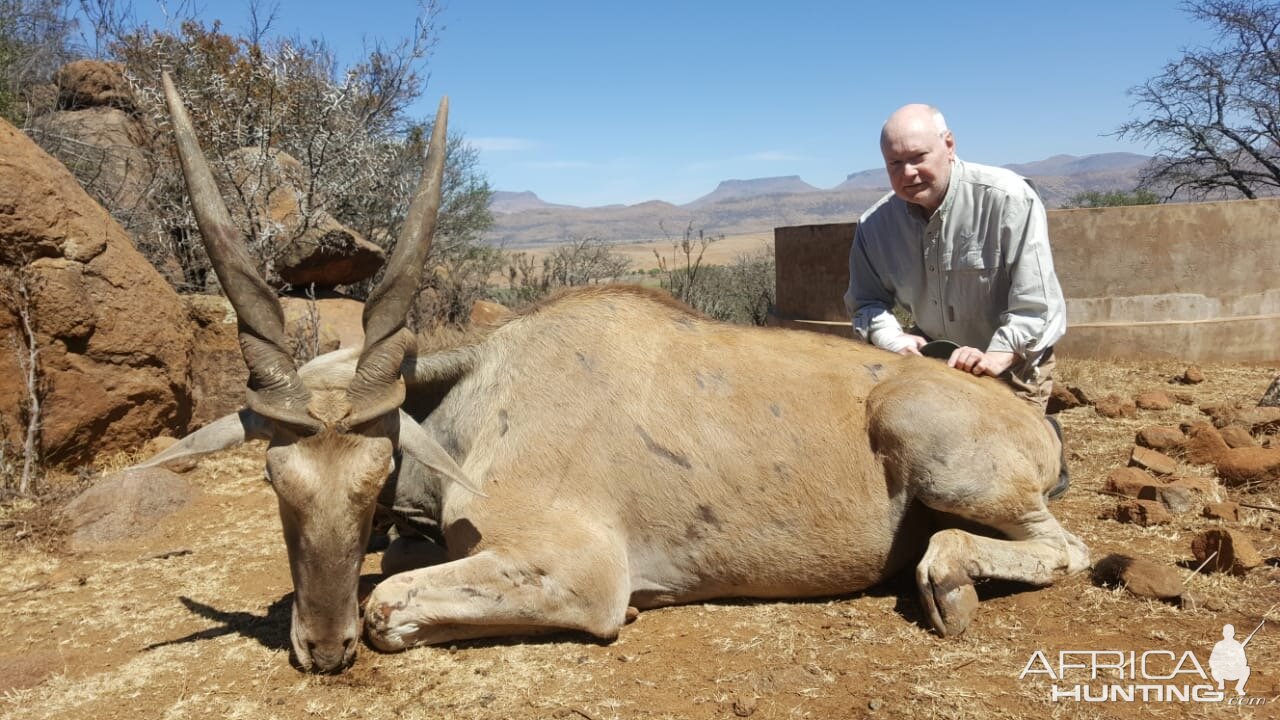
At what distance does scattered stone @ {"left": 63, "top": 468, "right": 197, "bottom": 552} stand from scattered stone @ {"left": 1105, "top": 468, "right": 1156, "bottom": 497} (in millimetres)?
6289

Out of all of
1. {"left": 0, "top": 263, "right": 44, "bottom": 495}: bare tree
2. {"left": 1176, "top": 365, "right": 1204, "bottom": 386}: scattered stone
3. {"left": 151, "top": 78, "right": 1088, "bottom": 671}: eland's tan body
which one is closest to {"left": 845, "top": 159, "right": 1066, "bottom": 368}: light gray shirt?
{"left": 151, "top": 78, "right": 1088, "bottom": 671}: eland's tan body

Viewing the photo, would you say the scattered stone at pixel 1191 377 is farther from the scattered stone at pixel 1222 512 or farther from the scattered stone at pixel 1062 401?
the scattered stone at pixel 1222 512

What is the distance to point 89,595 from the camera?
477cm

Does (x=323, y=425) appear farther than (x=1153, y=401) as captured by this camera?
No

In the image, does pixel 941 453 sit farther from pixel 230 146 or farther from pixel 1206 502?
pixel 230 146

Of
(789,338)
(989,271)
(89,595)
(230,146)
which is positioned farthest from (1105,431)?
(230,146)

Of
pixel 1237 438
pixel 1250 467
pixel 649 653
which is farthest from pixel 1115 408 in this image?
pixel 649 653

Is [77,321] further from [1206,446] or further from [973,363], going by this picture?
[1206,446]

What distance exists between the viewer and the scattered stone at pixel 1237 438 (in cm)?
630

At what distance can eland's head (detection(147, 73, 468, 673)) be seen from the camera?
A: 3559 mm

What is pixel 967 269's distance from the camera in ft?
17.3

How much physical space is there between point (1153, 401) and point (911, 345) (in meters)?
4.49

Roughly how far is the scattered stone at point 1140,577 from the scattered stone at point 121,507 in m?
5.62

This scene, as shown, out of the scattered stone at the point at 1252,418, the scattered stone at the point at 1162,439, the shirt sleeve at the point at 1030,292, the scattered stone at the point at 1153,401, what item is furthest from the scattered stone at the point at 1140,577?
the scattered stone at the point at 1153,401
